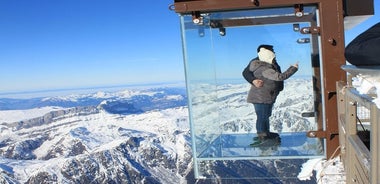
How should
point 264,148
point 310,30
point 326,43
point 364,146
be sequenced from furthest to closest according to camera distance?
1. point 264,148
2. point 310,30
3. point 326,43
4. point 364,146

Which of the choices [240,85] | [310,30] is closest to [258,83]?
[240,85]

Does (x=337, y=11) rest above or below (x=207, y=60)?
above

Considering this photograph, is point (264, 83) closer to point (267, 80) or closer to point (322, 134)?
point (267, 80)

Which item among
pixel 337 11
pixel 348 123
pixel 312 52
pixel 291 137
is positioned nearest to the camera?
pixel 348 123

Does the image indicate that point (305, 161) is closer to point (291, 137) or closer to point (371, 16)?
point (291, 137)

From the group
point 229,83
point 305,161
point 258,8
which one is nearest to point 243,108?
point 229,83

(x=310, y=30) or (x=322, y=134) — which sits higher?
(x=310, y=30)

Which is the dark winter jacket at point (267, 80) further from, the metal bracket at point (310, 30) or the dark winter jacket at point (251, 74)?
the metal bracket at point (310, 30)

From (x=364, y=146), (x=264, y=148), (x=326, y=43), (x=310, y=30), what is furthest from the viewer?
(x=264, y=148)
